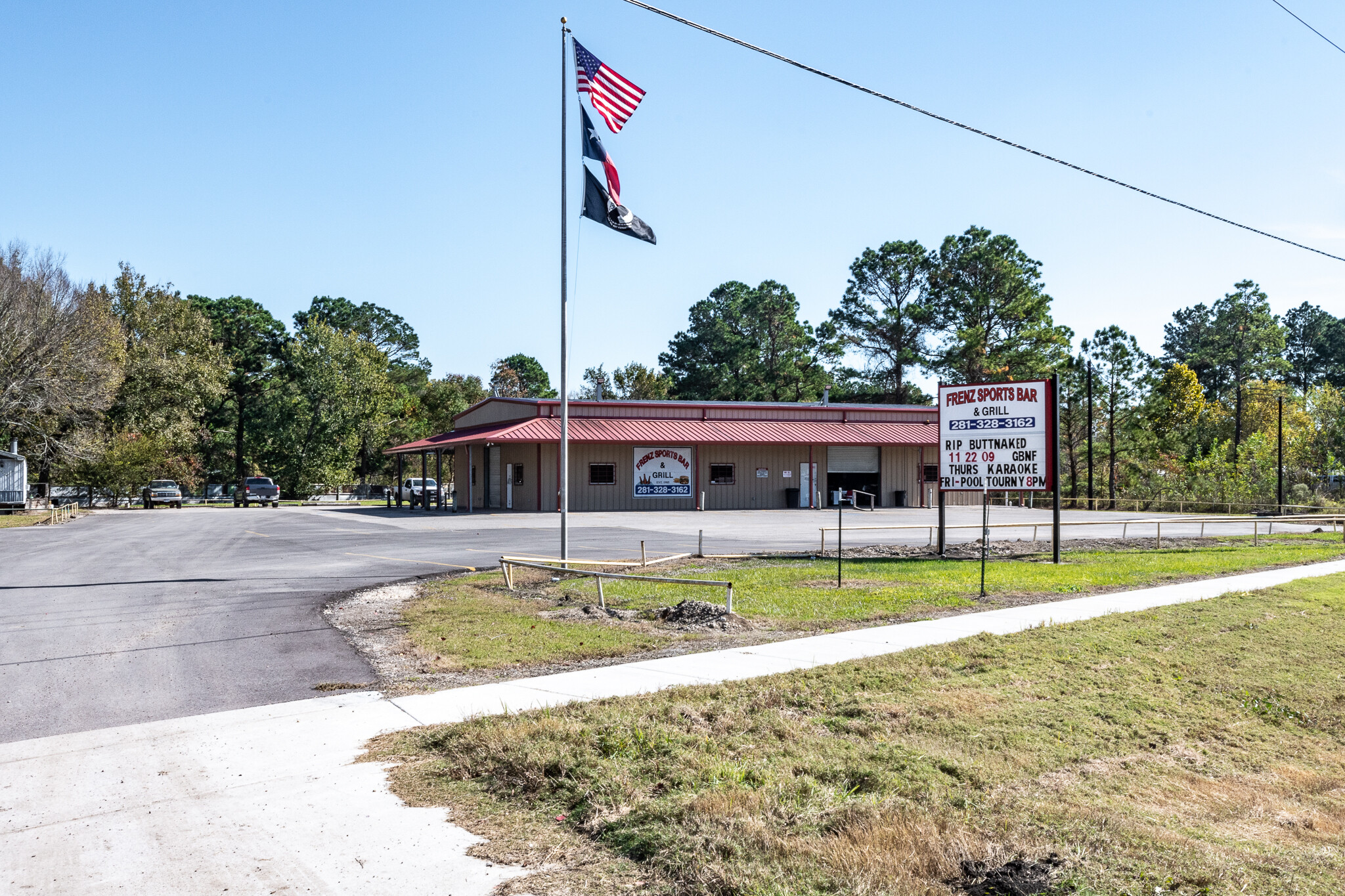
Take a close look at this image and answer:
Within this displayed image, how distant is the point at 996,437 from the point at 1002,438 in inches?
5.5

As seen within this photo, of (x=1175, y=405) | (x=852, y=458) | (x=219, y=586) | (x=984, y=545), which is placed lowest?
→ (x=219, y=586)

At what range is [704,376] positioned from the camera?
83.2 m

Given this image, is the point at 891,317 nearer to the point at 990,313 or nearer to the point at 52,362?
the point at 990,313

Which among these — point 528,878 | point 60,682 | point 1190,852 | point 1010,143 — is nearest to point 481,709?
point 528,878

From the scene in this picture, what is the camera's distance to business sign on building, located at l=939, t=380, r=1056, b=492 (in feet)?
63.0

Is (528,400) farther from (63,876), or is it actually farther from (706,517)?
(63,876)

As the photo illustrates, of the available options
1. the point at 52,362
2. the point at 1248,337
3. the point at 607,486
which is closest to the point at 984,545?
the point at 607,486

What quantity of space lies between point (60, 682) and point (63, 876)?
15.7ft

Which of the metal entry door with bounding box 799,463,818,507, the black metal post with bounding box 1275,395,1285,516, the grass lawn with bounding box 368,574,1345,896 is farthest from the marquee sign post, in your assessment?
the black metal post with bounding box 1275,395,1285,516

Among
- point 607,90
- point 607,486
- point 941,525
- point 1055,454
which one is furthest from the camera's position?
point 607,486

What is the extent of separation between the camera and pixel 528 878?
4238 millimetres

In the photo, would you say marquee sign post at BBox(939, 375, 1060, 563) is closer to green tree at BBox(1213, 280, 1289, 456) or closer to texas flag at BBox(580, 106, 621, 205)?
texas flag at BBox(580, 106, 621, 205)

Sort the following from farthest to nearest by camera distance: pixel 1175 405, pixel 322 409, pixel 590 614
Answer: pixel 322 409 → pixel 1175 405 → pixel 590 614

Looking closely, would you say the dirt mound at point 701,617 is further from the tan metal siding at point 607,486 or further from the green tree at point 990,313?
the green tree at point 990,313
